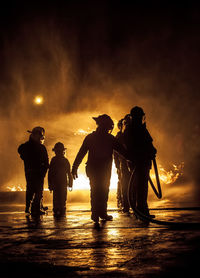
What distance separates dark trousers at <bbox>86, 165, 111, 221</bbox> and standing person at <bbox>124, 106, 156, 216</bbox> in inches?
21.8

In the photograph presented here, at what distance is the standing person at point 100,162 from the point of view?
6590mm

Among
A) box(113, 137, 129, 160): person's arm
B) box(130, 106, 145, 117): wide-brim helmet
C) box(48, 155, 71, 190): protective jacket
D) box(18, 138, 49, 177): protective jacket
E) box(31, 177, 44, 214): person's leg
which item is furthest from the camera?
box(48, 155, 71, 190): protective jacket

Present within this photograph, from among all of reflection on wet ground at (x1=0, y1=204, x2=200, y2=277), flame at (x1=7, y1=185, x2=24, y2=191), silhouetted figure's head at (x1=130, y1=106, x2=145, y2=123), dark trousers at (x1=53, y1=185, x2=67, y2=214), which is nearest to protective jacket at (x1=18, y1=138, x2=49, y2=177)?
dark trousers at (x1=53, y1=185, x2=67, y2=214)

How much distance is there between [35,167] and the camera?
8.88 meters

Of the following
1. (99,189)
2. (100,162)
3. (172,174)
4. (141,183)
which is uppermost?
(172,174)

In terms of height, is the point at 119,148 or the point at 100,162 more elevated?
the point at 119,148

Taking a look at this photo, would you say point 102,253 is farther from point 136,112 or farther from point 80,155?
point 136,112

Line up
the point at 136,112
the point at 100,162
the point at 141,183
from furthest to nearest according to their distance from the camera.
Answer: the point at 136,112, the point at 141,183, the point at 100,162

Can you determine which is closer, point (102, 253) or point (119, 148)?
point (102, 253)

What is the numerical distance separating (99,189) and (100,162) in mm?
468

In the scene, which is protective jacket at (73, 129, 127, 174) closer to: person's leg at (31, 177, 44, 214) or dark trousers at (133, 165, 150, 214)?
dark trousers at (133, 165, 150, 214)

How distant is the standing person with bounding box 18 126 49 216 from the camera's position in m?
8.70

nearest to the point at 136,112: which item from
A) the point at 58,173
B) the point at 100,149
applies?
the point at 100,149

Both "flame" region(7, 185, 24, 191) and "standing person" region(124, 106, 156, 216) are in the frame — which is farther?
"flame" region(7, 185, 24, 191)
